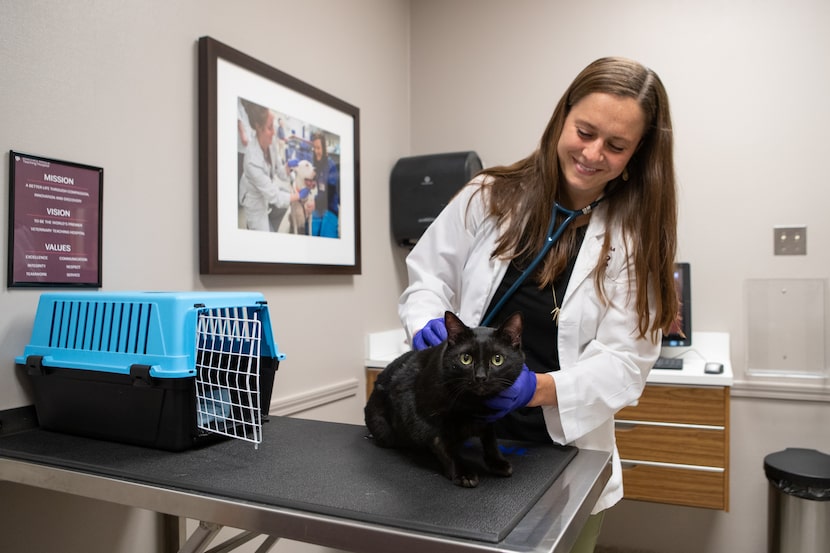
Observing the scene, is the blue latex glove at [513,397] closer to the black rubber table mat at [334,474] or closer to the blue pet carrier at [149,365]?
the black rubber table mat at [334,474]

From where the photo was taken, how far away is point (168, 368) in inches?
41.6

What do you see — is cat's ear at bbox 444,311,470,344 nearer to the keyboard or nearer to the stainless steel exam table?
the stainless steel exam table

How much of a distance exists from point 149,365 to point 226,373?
0.15 meters

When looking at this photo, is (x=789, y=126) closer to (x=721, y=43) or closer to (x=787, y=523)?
(x=721, y=43)

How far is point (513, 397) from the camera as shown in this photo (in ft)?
3.31

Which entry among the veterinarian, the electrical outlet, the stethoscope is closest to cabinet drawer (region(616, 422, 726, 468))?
the electrical outlet

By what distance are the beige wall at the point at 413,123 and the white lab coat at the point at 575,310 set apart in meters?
0.78

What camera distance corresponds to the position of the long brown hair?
4.07ft

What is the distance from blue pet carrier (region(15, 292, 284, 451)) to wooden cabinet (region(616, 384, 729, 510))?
5.31ft

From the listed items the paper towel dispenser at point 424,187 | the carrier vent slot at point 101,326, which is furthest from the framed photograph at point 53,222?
the paper towel dispenser at point 424,187

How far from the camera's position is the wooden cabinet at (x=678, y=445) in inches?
88.4

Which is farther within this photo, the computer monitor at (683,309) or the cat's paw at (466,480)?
the computer monitor at (683,309)

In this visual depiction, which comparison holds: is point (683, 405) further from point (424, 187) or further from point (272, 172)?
point (272, 172)

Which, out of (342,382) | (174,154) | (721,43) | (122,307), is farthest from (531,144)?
(122,307)
